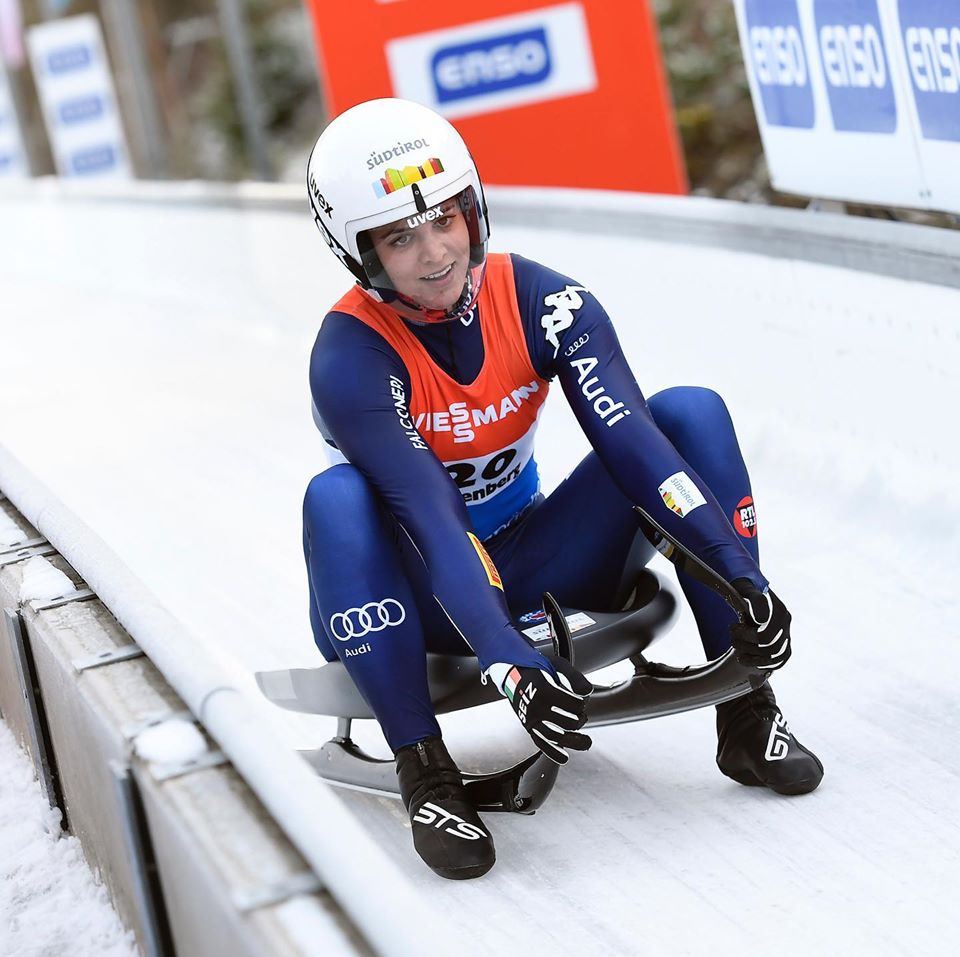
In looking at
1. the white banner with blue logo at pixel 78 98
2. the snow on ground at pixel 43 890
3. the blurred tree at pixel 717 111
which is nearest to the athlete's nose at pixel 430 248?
the snow on ground at pixel 43 890

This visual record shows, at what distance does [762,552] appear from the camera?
11.3ft

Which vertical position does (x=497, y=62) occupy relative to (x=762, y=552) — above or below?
above

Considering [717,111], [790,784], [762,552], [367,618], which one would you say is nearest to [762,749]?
[790,784]

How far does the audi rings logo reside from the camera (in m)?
2.21

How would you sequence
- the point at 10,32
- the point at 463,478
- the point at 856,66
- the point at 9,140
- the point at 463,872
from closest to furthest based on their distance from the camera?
the point at 463,872
the point at 463,478
the point at 856,66
the point at 10,32
the point at 9,140

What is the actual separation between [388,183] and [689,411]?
57 cm

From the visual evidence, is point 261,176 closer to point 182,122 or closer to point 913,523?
point 913,523

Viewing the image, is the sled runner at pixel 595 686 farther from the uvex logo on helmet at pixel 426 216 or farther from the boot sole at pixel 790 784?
the uvex logo on helmet at pixel 426 216

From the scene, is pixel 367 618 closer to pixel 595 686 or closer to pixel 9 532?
pixel 595 686

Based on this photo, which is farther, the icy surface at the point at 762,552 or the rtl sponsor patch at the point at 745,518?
the rtl sponsor patch at the point at 745,518

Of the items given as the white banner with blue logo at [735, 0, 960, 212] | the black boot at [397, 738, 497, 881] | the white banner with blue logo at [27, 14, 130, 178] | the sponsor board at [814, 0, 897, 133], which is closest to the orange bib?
the black boot at [397, 738, 497, 881]

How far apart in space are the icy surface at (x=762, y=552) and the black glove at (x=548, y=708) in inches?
7.8

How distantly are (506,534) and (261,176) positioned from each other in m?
9.44

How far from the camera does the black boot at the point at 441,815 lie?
7.05 ft
